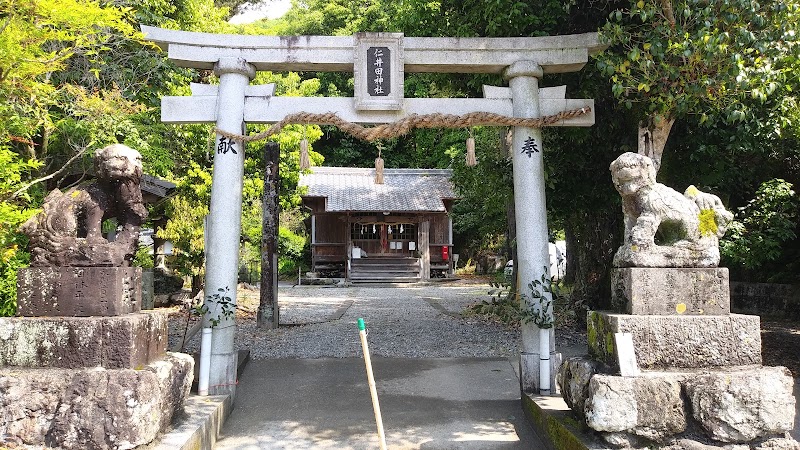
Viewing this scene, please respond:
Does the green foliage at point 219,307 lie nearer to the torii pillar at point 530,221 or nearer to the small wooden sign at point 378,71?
the small wooden sign at point 378,71

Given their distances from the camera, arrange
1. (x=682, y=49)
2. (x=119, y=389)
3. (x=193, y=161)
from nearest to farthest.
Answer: (x=119, y=389)
(x=682, y=49)
(x=193, y=161)

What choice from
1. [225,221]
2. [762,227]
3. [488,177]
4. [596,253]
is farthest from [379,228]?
[225,221]

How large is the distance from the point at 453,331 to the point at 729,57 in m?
6.20

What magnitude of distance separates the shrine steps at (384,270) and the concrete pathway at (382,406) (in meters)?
14.8

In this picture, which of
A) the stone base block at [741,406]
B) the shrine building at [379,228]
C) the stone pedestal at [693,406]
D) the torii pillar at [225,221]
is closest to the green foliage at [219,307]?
the torii pillar at [225,221]

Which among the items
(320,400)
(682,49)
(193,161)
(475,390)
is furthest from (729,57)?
(193,161)

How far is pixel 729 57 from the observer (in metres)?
4.71

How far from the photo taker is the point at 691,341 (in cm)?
358

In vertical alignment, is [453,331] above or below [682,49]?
below

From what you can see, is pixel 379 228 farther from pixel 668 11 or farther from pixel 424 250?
pixel 668 11

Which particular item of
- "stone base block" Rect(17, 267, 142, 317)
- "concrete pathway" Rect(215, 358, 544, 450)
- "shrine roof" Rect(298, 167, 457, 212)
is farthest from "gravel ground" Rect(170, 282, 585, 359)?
"shrine roof" Rect(298, 167, 457, 212)

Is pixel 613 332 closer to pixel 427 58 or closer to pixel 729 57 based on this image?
pixel 729 57

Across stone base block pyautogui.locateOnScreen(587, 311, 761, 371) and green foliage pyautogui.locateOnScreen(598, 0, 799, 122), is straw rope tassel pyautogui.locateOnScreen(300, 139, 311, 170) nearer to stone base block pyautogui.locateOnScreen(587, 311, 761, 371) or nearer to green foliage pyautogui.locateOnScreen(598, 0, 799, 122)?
green foliage pyautogui.locateOnScreen(598, 0, 799, 122)

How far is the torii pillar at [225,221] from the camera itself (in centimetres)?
532
